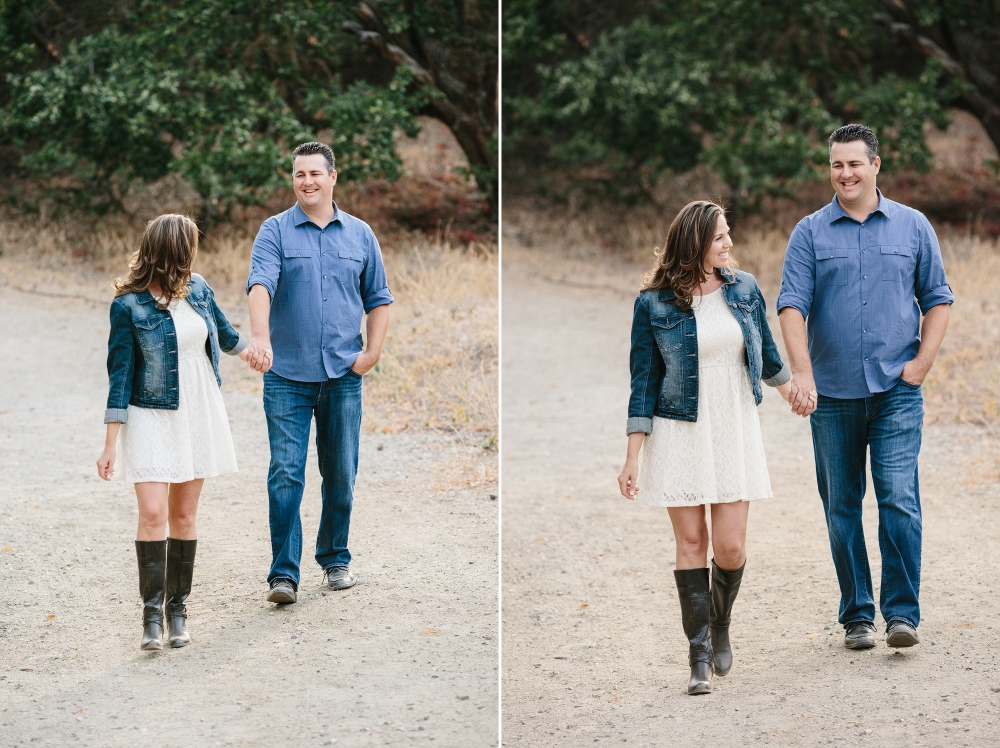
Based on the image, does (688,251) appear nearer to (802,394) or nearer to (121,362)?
(802,394)

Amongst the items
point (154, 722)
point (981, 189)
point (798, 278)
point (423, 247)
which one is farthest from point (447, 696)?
point (981, 189)

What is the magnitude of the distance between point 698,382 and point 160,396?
1.65m

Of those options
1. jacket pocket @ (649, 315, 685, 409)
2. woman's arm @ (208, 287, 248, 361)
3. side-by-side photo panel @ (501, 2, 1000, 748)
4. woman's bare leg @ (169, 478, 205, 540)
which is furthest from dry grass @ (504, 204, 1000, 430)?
woman's bare leg @ (169, 478, 205, 540)

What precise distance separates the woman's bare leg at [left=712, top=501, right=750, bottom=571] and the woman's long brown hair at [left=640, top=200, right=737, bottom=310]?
2.09 ft

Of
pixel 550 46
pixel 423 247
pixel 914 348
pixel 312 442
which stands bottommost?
pixel 312 442

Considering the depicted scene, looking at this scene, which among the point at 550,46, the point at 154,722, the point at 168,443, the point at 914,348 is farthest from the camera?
the point at 550,46

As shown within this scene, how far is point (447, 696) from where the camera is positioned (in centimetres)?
358

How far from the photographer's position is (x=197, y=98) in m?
10.8

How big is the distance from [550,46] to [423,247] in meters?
5.61

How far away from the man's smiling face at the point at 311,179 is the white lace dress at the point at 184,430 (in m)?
0.60

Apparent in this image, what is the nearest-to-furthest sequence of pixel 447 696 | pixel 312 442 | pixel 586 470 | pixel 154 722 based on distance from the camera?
pixel 154 722
pixel 447 696
pixel 312 442
pixel 586 470

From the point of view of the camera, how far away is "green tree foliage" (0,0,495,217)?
10.3 m

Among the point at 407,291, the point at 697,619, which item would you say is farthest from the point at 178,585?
the point at 407,291

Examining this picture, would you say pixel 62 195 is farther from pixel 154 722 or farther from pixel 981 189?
pixel 981 189
